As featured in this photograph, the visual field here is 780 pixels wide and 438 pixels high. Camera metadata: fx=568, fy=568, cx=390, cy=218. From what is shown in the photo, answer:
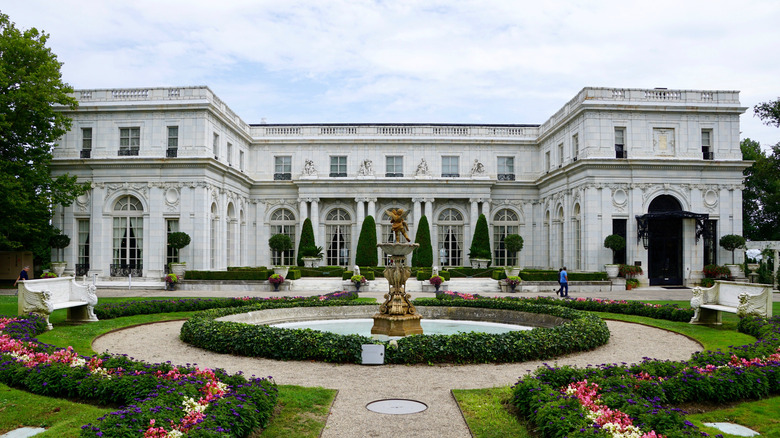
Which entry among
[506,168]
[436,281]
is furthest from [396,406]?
[506,168]

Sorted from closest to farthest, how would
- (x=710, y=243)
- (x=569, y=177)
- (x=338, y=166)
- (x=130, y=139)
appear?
(x=710, y=243) < (x=130, y=139) < (x=569, y=177) < (x=338, y=166)

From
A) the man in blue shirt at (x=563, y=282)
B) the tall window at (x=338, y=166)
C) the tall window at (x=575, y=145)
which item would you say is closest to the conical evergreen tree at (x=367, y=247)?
the tall window at (x=338, y=166)

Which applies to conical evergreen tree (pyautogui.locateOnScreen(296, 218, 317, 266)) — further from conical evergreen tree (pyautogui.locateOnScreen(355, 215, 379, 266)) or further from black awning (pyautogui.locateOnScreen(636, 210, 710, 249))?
black awning (pyautogui.locateOnScreen(636, 210, 710, 249))

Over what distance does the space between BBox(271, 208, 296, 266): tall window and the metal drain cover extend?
37170 millimetres

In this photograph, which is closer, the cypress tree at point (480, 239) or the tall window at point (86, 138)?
the tall window at point (86, 138)

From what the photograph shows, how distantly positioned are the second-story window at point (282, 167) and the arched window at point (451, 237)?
41.7ft

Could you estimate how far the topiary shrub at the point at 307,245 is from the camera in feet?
133

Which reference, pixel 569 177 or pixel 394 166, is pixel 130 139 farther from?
pixel 569 177

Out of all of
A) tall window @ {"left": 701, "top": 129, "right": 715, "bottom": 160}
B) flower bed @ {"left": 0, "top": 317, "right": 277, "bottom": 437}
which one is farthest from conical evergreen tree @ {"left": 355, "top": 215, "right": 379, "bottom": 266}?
flower bed @ {"left": 0, "top": 317, "right": 277, "bottom": 437}

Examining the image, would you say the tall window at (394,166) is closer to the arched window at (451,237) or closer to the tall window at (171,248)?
the arched window at (451,237)

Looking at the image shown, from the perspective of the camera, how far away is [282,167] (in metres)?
45.8

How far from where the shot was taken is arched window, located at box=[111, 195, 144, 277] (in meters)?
35.5

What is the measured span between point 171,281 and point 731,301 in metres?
25.7

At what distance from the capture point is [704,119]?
35.5 meters
